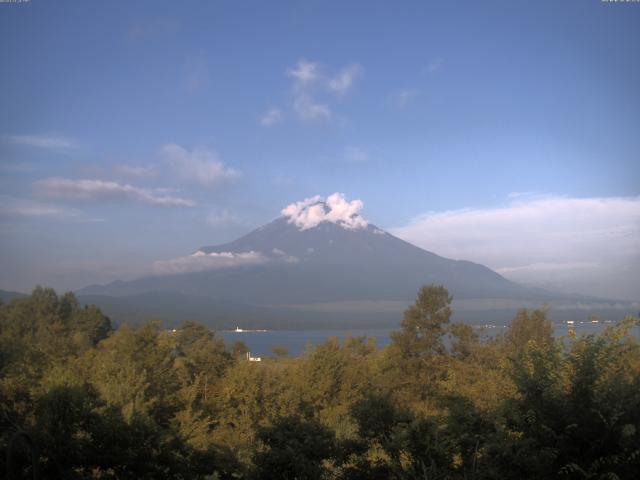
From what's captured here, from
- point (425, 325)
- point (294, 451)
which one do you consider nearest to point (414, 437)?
point (294, 451)

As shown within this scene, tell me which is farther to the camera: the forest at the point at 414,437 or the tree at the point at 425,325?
the tree at the point at 425,325

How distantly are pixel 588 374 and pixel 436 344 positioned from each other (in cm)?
2485

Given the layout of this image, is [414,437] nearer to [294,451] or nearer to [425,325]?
[294,451]

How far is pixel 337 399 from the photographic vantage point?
77.8 ft

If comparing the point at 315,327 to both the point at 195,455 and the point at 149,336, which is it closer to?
the point at 149,336

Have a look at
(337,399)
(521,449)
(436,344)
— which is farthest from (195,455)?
(436,344)

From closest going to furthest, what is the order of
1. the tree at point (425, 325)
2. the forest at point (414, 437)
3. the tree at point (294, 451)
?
the forest at point (414, 437) → the tree at point (294, 451) → the tree at point (425, 325)

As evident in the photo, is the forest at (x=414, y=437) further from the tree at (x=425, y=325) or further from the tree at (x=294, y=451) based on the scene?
the tree at (x=425, y=325)

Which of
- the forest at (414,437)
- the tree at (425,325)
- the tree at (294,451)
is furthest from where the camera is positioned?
the tree at (425,325)

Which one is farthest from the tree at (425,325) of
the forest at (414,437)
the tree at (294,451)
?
the tree at (294,451)

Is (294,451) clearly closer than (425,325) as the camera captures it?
Yes

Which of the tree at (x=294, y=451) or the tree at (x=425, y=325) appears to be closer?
the tree at (x=294, y=451)

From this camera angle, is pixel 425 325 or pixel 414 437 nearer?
pixel 414 437

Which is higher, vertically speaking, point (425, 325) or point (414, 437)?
point (414, 437)
